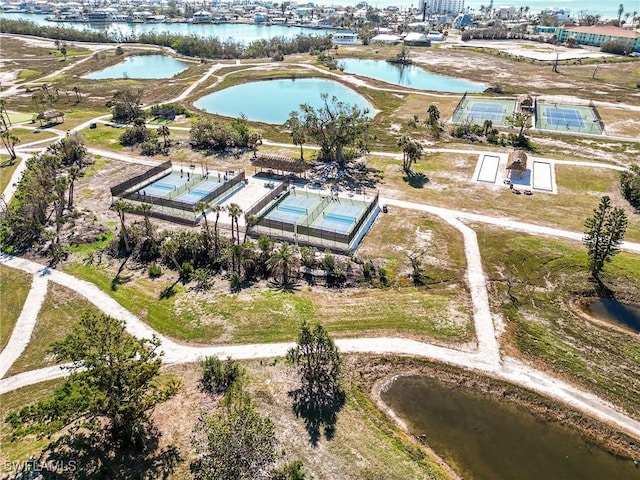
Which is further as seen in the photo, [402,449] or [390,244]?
[390,244]

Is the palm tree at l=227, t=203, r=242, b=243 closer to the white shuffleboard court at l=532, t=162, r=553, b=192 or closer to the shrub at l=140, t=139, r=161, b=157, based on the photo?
the shrub at l=140, t=139, r=161, b=157

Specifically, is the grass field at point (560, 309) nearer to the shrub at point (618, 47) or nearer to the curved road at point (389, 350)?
the curved road at point (389, 350)

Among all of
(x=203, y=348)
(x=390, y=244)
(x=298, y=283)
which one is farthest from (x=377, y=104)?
(x=203, y=348)

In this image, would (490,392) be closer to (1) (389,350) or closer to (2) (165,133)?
(1) (389,350)

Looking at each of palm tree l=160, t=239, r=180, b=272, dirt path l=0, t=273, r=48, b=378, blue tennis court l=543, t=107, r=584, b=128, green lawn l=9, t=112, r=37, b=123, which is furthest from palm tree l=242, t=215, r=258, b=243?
green lawn l=9, t=112, r=37, b=123

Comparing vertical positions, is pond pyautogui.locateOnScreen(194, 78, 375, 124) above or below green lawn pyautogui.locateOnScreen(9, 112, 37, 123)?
above

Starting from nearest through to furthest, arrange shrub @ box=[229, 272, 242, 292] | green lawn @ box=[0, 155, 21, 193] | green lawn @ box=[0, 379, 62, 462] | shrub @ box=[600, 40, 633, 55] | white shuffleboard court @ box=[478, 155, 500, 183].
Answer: green lawn @ box=[0, 379, 62, 462] → shrub @ box=[229, 272, 242, 292] → white shuffleboard court @ box=[478, 155, 500, 183] → green lawn @ box=[0, 155, 21, 193] → shrub @ box=[600, 40, 633, 55]

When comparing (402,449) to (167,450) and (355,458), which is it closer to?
(355,458)
